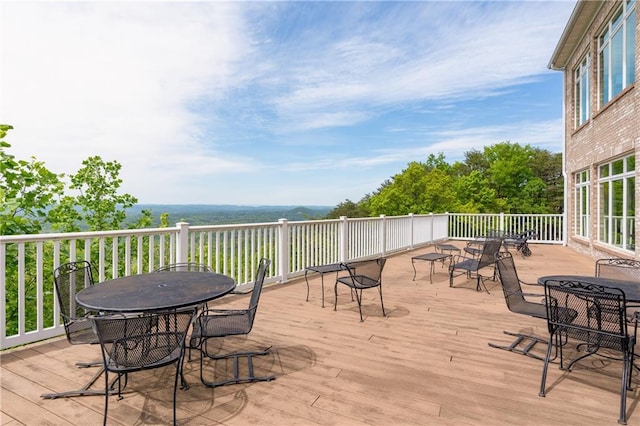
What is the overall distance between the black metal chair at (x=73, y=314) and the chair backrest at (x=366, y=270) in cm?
267

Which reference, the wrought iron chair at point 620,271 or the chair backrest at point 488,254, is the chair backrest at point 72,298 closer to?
the wrought iron chair at point 620,271

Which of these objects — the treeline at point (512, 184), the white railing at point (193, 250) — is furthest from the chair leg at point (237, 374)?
the treeline at point (512, 184)

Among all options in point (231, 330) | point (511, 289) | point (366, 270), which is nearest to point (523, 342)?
point (511, 289)

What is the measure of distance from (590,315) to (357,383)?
183 centimetres

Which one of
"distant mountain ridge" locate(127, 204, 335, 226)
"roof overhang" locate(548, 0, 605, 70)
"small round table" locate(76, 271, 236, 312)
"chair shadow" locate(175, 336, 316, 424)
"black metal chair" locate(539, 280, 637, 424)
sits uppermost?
"roof overhang" locate(548, 0, 605, 70)

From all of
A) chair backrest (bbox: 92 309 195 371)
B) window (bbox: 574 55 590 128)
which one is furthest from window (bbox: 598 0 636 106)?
chair backrest (bbox: 92 309 195 371)

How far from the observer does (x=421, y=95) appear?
66.3 feet

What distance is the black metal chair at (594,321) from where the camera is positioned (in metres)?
2.22

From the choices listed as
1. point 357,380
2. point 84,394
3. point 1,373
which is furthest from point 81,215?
point 357,380

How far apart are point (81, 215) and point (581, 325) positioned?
11.8 m

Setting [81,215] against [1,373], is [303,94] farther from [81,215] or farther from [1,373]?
[1,373]

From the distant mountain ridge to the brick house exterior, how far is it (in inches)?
277

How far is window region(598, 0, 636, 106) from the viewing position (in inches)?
258

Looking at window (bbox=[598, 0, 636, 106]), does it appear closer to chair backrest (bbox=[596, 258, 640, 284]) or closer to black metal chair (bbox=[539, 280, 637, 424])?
chair backrest (bbox=[596, 258, 640, 284])
